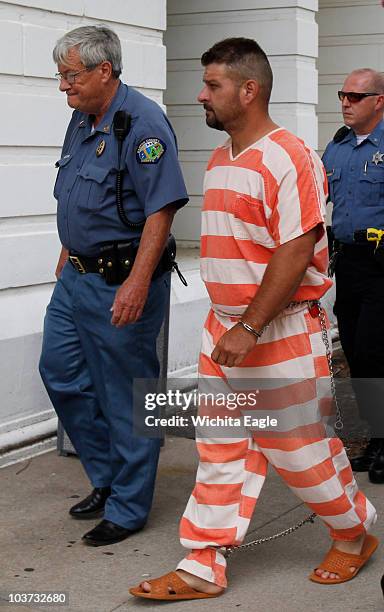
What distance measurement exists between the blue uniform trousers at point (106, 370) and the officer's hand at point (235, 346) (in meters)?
0.89

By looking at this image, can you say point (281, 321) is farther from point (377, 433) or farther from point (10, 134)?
point (10, 134)

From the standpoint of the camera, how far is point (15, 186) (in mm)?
6363

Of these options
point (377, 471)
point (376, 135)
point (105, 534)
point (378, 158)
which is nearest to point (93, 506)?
point (105, 534)

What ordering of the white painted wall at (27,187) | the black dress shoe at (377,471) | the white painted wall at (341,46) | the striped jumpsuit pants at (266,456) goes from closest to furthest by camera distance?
1. the striped jumpsuit pants at (266,456)
2. the black dress shoe at (377,471)
3. the white painted wall at (27,187)
4. the white painted wall at (341,46)

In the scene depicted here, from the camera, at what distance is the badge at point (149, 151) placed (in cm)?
470

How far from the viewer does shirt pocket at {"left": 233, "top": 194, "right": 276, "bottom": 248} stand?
4.07 metres

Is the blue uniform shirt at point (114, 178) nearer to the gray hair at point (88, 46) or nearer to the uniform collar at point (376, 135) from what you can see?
the gray hair at point (88, 46)

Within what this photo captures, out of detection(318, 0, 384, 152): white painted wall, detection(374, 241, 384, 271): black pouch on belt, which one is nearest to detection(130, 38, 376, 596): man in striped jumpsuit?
detection(374, 241, 384, 271): black pouch on belt

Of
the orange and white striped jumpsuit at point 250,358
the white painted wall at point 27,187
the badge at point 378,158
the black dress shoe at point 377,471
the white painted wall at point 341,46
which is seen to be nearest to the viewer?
the orange and white striped jumpsuit at point 250,358

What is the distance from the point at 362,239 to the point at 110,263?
1.60 m

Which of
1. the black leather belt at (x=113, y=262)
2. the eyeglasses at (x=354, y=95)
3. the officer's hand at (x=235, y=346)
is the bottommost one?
the officer's hand at (x=235, y=346)

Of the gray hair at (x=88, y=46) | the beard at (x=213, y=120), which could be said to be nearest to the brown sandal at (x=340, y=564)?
the beard at (x=213, y=120)

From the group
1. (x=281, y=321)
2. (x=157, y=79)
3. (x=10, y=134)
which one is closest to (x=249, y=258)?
(x=281, y=321)

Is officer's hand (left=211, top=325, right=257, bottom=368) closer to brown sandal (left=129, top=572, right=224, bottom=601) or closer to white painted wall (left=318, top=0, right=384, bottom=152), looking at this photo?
brown sandal (left=129, top=572, right=224, bottom=601)
